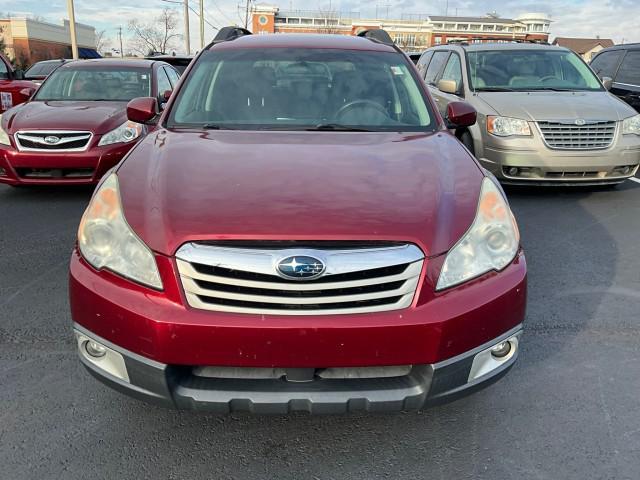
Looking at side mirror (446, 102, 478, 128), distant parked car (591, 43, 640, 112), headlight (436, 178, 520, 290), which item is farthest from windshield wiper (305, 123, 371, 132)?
distant parked car (591, 43, 640, 112)

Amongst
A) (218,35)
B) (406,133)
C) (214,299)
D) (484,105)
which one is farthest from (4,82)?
(214,299)

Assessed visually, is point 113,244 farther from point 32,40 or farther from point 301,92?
point 32,40

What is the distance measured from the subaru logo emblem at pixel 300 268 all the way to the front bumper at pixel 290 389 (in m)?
0.40

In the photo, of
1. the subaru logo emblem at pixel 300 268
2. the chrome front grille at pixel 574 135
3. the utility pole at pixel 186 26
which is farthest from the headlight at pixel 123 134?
the utility pole at pixel 186 26

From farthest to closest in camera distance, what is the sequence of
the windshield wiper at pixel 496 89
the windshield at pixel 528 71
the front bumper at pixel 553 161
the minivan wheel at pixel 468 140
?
the windshield at pixel 528 71, the windshield wiper at pixel 496 89, the minivan wheel at pixel 468 140, the front bumper at pixel 553 161

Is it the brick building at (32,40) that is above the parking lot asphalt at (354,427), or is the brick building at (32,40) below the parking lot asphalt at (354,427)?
below

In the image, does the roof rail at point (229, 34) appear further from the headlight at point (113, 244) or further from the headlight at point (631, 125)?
the headlight at point (631, 125)

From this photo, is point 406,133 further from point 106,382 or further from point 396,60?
point 106,382

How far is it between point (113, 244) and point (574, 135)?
5.44 metres

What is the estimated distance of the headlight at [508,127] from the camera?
615 centimetres

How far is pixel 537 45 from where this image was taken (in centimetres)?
780

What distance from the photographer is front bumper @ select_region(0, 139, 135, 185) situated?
588 cm

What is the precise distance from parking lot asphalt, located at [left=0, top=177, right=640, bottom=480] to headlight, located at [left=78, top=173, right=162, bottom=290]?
76 centimetres

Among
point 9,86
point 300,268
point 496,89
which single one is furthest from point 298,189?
point 9,86
